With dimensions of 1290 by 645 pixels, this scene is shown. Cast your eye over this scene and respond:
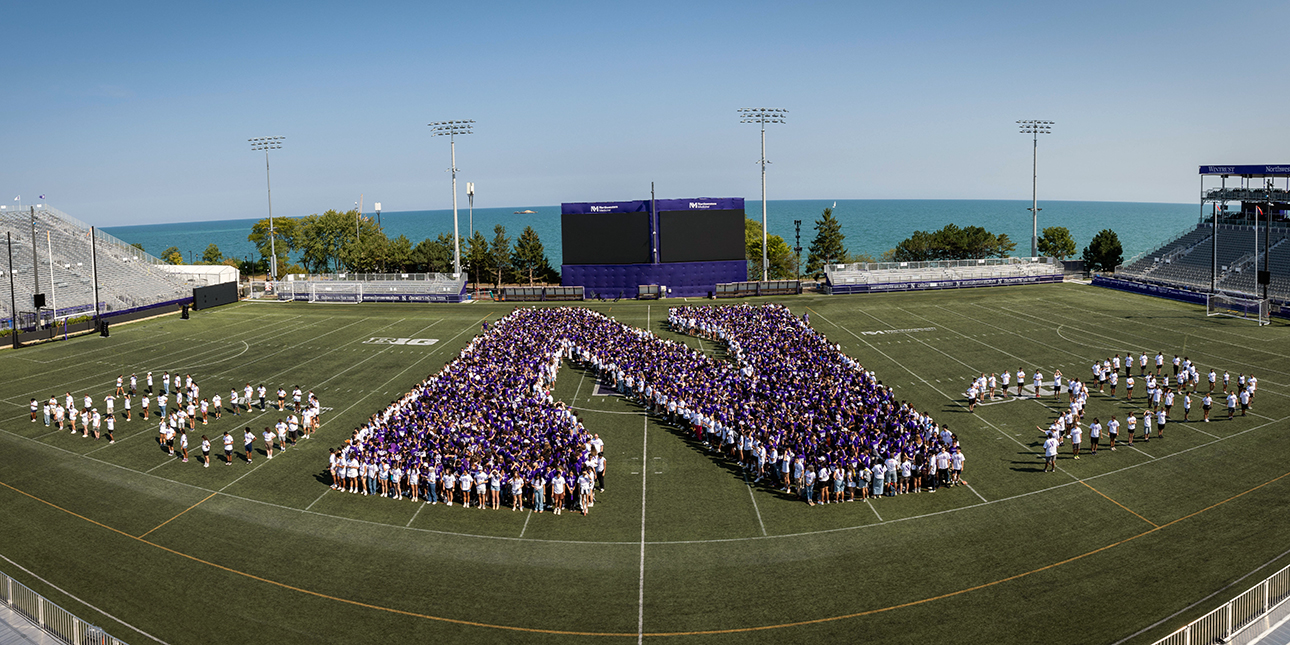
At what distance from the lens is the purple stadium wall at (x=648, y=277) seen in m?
64.9

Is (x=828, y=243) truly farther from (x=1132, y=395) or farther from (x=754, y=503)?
(x=754, y=503)

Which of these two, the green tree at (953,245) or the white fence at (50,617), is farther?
the green tree at (953,245)

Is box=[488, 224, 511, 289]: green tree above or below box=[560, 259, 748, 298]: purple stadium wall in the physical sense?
above

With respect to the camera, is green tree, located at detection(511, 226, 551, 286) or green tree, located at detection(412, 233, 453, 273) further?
green tree, located at detection(412, 233, 453, 273)

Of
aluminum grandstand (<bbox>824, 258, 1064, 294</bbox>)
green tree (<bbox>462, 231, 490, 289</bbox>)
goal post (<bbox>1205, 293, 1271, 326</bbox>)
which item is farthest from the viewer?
green tree (<bbox>462, 231, 490, 289</bbox>)

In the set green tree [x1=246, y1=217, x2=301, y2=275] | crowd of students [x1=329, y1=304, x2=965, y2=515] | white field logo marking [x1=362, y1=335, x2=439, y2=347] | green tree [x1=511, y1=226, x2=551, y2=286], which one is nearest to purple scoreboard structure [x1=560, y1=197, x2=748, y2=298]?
green tree [x1=511, y1=226, x2=551, y2=286]

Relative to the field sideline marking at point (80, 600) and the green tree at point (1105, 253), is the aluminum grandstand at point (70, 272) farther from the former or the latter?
the green tree at point (1105, 253)

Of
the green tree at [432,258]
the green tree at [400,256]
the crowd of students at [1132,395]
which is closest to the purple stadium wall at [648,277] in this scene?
the green tree at [432,258]

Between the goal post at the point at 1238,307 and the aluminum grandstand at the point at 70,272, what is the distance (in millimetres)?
73484

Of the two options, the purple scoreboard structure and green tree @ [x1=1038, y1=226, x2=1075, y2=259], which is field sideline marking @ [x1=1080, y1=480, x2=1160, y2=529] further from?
green tree @ [x1=1038, y1=226, x2=1075, y2=259]

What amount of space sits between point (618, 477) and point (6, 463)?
20.6 meters

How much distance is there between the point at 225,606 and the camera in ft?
52.0

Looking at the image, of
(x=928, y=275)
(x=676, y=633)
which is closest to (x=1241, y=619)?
(x=676, y=633)

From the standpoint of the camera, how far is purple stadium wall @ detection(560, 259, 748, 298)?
6494 cm
